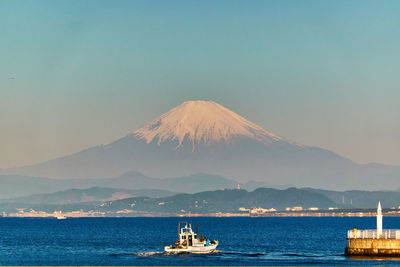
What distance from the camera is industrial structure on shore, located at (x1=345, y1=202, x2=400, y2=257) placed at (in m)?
87.2

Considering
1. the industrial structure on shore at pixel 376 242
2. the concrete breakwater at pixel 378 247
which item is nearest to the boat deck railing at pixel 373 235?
the industrial structure on shore at pixel 376 242

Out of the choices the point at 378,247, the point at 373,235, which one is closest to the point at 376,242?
the point at 378,247

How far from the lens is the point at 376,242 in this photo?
87875 millimetres

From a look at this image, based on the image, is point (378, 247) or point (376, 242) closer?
point (378, 247)

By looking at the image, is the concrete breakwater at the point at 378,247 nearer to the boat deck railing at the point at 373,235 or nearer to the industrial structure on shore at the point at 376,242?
the industrial structure on shore at the point at 376,242

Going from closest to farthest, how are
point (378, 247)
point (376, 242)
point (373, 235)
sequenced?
point (378, 247)
point (376, 242)
point (373, 235)

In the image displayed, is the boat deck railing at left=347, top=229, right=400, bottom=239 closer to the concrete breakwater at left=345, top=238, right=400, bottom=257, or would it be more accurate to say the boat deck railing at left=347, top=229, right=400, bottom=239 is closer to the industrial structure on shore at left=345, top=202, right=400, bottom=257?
the industrial structure on shore at left=345, top=202, right=400, bottom=257

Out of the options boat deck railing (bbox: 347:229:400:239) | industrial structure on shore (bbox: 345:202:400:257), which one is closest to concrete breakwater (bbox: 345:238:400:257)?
industrial structure on shore (bbox: 345:202:400:257)

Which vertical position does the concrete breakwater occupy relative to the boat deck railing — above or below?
below

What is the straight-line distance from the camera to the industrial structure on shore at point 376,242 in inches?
3435

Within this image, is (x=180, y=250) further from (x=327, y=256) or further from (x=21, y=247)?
(x=21, y=247)

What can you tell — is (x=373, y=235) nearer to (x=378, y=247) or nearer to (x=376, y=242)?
(x=376, y=242)

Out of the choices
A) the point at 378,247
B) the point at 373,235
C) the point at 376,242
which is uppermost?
the point at 373,235

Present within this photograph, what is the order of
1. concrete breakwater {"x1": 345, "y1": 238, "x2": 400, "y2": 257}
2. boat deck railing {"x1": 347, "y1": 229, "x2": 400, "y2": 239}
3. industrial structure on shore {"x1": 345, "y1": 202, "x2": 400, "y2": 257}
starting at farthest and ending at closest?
boat deck railing {"x1": 347, "y1": 229, "x2": 400, "y2": 239}, industrial structure on shore {"x1": 345, "y1": 202, "x2": 400, "y2": 257}, concrete breakwater {"x1": 345, "y1": 238, "x2": 400, "y2": 257}
